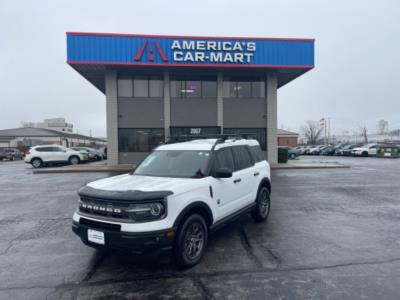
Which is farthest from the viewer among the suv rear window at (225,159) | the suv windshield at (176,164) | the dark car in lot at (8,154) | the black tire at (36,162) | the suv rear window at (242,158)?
the dark car in lot at (8,154)

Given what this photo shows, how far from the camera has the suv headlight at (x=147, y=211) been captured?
3.40m

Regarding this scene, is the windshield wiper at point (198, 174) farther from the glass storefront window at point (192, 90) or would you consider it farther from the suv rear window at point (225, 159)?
the glass storefront window at point (192, 90)

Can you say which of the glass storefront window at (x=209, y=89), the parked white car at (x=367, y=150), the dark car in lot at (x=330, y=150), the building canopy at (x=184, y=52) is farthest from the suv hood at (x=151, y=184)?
the dark car in lot at (x=330, y=150)

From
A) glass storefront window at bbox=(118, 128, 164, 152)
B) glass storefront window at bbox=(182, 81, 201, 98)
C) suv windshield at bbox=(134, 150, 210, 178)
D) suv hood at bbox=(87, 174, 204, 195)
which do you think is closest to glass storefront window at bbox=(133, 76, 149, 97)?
glass storefront window at bbox=(118, 128, 164, 152)

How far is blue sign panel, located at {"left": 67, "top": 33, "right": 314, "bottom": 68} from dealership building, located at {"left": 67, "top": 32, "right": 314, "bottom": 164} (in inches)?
2.7

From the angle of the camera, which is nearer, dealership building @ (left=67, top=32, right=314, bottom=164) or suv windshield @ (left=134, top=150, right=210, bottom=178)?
suv windshield @ (left=134, top=150, right=210, bottom=178)

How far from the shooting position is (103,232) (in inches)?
137

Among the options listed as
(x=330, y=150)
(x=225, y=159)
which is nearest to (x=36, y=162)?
(x=225, y=159)

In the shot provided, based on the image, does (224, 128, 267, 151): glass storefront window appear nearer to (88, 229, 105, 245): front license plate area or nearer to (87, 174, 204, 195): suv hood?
(87, 174, 204, 195): suv hood

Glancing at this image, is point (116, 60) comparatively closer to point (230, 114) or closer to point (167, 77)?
point (167, 77)

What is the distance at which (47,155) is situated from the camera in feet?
68.6

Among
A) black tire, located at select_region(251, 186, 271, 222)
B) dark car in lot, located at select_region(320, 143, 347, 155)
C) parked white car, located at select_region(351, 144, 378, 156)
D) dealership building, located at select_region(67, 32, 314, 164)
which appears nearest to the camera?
black tire, located at select_region(251, 186, 271, 222)

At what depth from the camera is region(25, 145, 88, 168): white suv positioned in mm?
20672

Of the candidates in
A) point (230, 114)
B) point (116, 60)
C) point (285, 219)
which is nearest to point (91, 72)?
point (116, 60)
